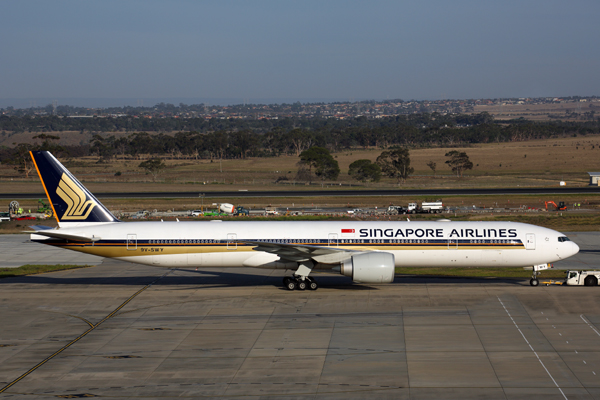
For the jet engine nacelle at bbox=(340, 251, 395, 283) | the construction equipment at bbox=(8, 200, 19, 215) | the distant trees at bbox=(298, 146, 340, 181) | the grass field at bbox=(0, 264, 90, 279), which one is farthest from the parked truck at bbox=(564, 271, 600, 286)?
the distant trees at bbox=(298, 146, 340, 181)

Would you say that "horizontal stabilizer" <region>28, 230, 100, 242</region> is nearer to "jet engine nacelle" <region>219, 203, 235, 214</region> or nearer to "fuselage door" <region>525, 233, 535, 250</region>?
"fuselage door" <region>525, 233, 535, 250</region>

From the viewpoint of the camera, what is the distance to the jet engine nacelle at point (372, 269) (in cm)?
3127

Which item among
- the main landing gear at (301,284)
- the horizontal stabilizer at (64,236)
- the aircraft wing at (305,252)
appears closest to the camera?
the aircraft wing at (305,252)

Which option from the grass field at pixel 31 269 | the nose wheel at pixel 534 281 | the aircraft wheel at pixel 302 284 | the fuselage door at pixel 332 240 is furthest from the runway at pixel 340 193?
the fuselage door at pixel 332 240

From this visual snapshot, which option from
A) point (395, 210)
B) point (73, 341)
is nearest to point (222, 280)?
point (73, 341)

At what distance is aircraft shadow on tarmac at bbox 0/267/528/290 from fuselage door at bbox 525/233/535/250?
115 inches

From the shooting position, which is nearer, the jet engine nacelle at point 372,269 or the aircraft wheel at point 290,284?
the jet engine nacelle at point 372,269

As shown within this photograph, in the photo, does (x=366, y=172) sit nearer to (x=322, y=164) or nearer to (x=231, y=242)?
(x=322, y=164)

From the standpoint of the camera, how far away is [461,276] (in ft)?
126

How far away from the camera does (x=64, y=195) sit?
34156mm

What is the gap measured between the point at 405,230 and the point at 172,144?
156800 mm

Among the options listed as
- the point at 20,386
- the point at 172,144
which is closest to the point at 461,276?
the point at 20,386

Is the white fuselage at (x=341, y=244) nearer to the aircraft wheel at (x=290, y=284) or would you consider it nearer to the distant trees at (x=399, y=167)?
the aircraft wheel at (x=290, y=284)

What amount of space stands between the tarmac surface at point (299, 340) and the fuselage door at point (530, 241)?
2.46m
